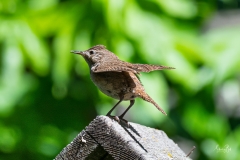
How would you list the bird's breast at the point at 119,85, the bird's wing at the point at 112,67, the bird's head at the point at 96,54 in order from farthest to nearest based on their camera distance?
1. the bird's head at the point at 96,54
2. the bird's breast at the point at 119,85
3. the bird's wing at the point at 112,67

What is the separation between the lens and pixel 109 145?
9.21ft

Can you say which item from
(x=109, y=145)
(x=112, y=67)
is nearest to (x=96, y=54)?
(x=112, y=67)

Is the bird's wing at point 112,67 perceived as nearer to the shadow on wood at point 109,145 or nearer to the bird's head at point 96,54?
the bird's head at point 96,54

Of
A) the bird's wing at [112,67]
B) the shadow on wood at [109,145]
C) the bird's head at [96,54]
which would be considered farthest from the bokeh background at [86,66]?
the shadow on wood at [109,145]

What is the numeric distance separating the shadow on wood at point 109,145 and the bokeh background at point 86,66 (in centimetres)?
155

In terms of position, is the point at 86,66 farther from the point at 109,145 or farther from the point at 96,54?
the point at 109,145

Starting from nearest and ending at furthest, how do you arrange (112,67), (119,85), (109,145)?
(109,145)
(112,67)
(119,85)

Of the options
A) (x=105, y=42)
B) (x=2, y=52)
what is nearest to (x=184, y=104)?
(x=105, y=42)

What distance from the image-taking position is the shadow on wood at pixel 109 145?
2756mm

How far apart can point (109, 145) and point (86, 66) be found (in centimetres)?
194

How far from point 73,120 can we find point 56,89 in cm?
34

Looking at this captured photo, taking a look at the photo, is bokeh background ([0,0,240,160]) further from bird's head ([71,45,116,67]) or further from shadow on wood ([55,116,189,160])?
shadow on wood ([55,116,189,160])

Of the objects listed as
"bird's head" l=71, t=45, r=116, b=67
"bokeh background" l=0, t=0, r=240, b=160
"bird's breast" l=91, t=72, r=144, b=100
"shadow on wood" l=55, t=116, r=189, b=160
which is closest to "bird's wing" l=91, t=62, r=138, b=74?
"bird's breast" l=91, t=72, r=144, b=100

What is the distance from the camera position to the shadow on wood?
2.76m
